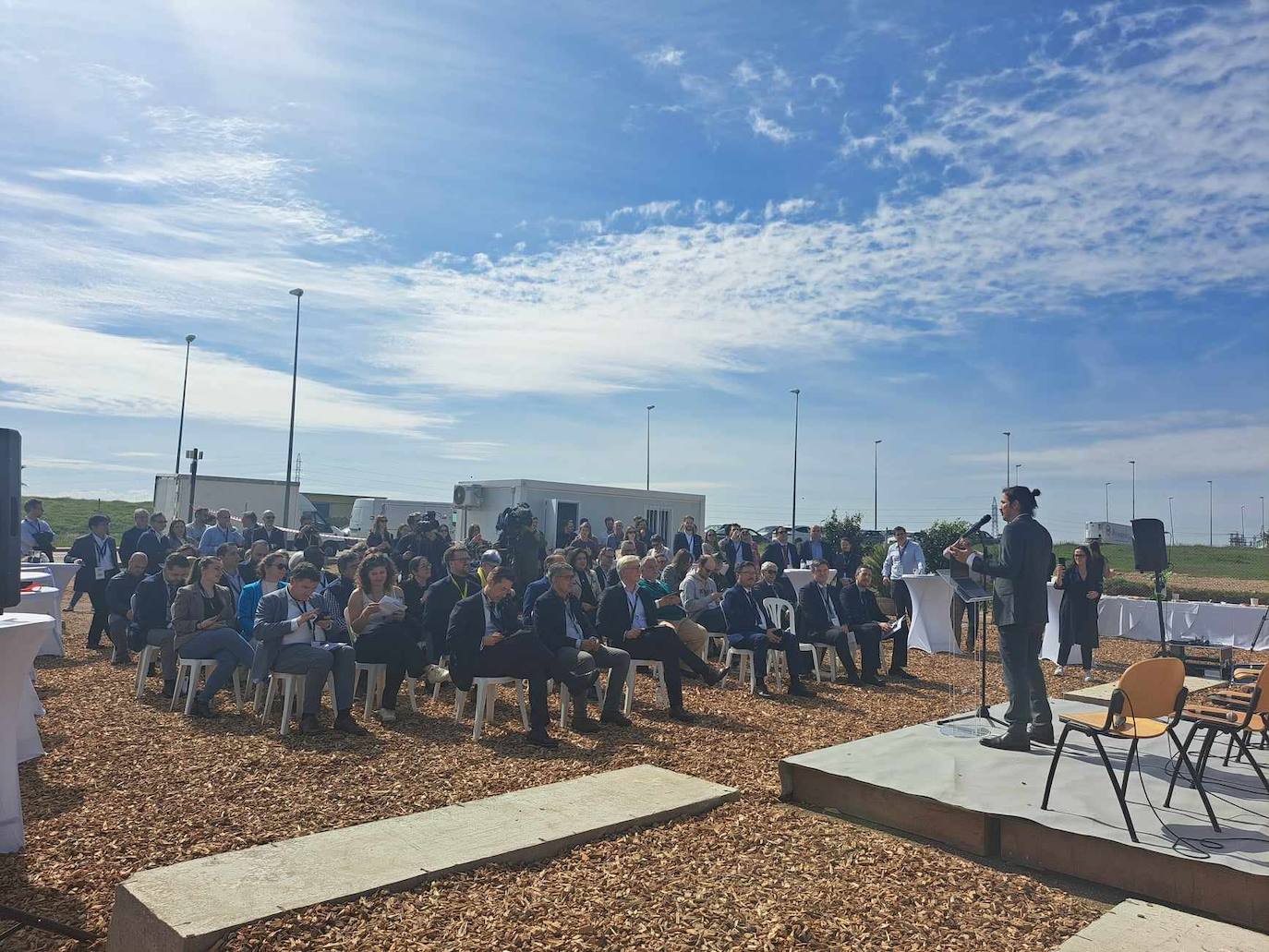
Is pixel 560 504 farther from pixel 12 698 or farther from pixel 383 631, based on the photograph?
pixel 12 698

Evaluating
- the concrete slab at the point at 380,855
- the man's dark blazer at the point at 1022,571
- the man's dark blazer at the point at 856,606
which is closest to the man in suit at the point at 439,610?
the concrete slab at the point at 380,855

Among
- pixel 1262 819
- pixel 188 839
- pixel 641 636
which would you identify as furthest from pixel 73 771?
pixel 1262 819

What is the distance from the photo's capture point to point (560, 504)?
19844 mm

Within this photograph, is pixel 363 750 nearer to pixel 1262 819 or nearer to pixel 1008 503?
pixel 1008 503

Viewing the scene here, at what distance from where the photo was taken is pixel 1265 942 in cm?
347

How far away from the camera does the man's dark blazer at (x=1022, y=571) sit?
19.8ft

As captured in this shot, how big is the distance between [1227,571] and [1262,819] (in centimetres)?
3893

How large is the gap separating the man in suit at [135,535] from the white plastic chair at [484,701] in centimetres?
679

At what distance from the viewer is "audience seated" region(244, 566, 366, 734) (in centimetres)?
668

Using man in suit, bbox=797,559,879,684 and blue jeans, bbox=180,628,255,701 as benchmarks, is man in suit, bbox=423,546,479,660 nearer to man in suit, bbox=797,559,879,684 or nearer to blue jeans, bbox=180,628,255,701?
blue jeans, bbox=180,628,255,701

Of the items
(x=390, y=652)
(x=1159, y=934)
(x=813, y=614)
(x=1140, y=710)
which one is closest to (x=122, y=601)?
(x=390, y=652)

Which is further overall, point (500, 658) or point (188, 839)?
point (500, 658)

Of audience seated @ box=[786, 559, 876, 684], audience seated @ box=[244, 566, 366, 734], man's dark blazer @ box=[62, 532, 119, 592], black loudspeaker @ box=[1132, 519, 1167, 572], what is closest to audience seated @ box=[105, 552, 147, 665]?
man's dark blazer @ box=[62, 532, 119, 592]

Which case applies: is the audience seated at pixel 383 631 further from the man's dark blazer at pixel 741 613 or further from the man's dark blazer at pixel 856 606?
the man's dark blazer at pixel 856 606
